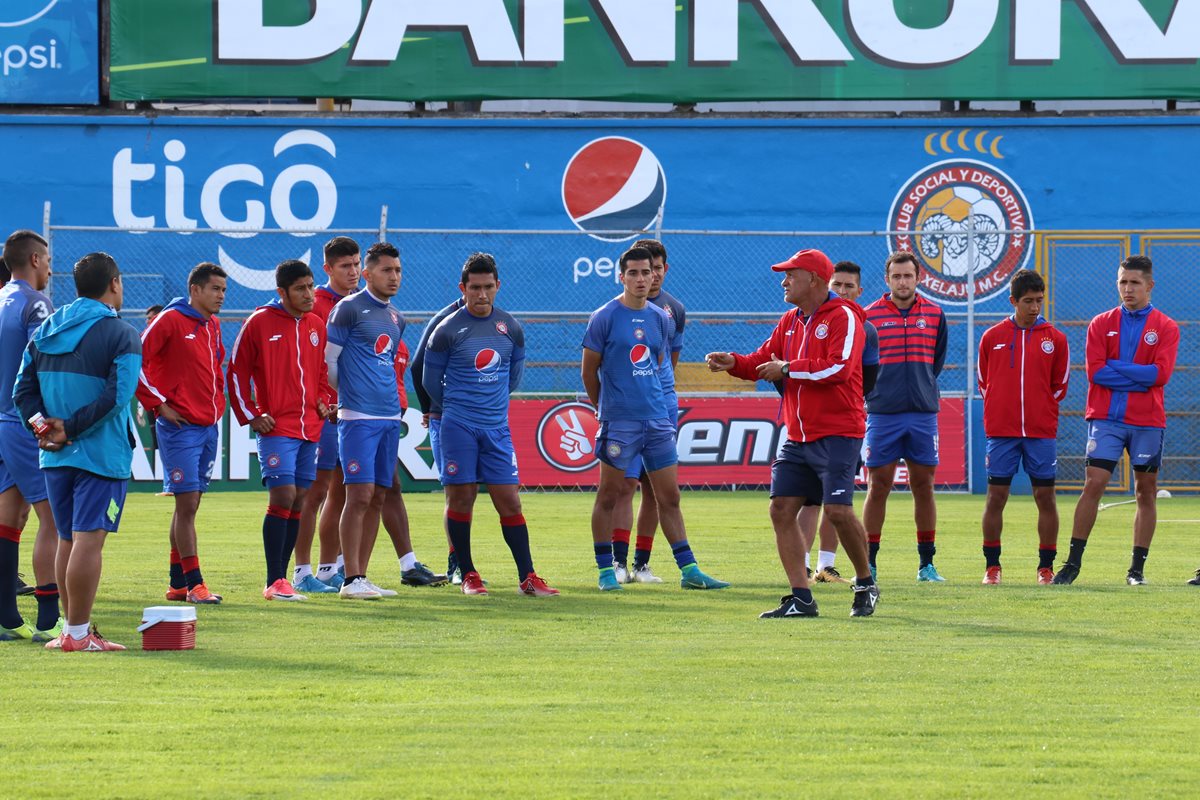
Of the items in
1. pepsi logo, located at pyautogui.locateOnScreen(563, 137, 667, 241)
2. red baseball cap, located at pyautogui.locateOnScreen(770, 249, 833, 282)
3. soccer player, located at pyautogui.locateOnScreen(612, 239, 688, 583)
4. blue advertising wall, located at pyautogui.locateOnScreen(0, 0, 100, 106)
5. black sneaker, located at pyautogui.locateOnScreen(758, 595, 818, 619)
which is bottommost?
black sneaker, located at pyautogui.locateOnScreen(758, 595, 818, 619)

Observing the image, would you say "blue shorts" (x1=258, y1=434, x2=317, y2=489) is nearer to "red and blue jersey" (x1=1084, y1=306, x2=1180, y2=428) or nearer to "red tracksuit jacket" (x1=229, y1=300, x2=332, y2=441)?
"red tracksuit jacket" (x1=229, y1=300, x2=332, y2=441)

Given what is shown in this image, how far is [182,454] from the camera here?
10469 mm

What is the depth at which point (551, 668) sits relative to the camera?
771cm

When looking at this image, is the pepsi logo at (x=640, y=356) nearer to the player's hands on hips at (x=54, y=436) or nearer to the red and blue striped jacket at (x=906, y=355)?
the red and blue striped jacket at (x=906, y=355)

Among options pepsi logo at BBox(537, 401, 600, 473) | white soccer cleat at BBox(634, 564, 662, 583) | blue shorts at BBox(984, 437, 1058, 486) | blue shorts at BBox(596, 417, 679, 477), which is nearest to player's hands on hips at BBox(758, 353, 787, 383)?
blue shorts at BBox(596, 417, 679, 477)

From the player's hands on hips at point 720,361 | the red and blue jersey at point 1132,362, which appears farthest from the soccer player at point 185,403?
the red and blue jersey at point 1132,362

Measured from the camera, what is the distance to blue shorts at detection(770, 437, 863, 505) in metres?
9.41

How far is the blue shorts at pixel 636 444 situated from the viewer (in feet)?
36.8

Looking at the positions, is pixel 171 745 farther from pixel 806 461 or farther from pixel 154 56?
pixel 154 56

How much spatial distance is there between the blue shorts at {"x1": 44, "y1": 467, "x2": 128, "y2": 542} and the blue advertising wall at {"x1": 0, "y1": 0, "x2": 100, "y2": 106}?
702 inches

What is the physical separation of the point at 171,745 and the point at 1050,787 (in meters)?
2.97

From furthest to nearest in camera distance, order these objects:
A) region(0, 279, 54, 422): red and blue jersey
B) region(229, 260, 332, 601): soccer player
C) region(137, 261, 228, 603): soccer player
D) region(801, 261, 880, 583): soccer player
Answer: region(801, 261, 880, 583): soccer player → region(229, 260, 332, 601): soccer player → region(137, 261, 228, 603): soccer player → region(0, 279, 54, 422): red and blue jersey

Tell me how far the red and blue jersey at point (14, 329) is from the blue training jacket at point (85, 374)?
66cm

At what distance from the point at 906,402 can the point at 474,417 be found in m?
3.04
